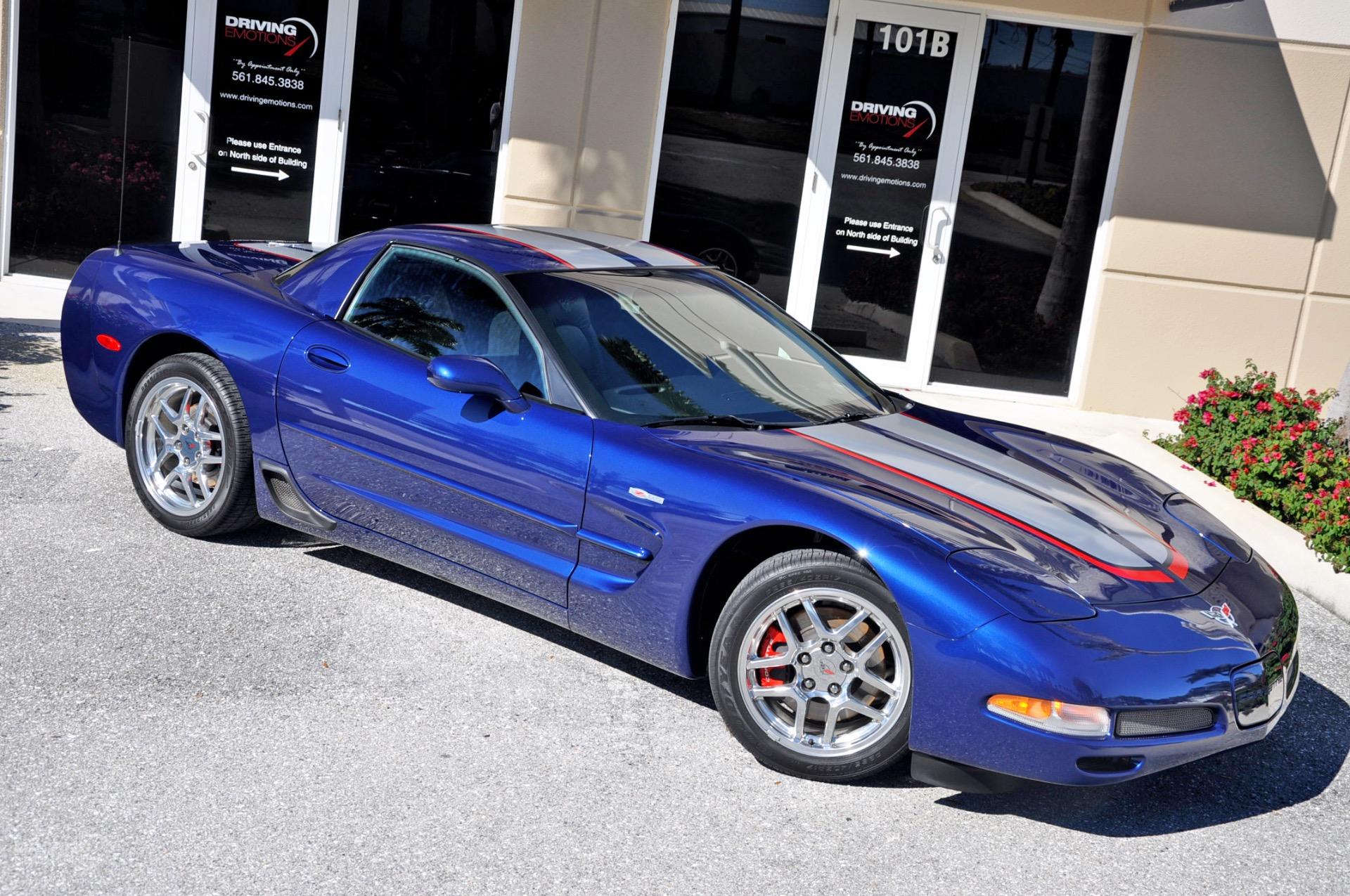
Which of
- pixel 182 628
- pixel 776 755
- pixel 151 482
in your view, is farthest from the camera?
pixel 151 482

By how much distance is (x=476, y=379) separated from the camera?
411cm

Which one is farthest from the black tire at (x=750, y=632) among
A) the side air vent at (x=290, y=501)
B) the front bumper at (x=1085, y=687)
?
the side air vent at (x=290, y=501)

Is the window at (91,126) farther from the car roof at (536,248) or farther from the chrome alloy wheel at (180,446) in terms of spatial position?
the car roof at (536,248)

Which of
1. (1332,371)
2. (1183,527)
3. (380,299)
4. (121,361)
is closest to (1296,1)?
(1332,371)

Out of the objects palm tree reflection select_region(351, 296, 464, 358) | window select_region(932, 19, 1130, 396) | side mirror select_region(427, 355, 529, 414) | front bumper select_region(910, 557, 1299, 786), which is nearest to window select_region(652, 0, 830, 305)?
window select_region(932, 19, 1130, 396)

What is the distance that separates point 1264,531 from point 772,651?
145 inches

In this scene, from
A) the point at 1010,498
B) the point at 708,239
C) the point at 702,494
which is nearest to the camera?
the point at 702,494

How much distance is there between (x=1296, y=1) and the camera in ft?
30.0

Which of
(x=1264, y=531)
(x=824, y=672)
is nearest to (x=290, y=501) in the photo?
(x=824, y=672)

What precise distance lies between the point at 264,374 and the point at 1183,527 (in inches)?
126

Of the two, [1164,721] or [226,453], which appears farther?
[226,453]

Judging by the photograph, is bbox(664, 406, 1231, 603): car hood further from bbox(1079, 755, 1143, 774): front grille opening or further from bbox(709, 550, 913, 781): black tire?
bbox(1079, 755, 1143, 774): front grille opening

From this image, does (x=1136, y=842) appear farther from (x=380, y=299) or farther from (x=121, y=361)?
(x=121, y=361)

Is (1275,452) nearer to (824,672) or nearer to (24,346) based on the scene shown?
(824,672)
